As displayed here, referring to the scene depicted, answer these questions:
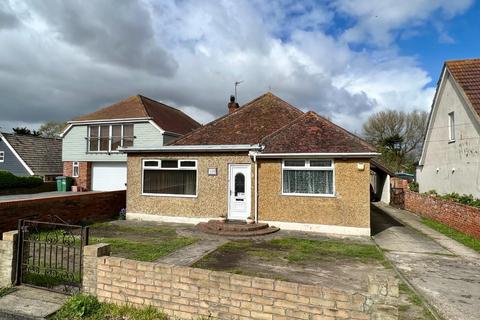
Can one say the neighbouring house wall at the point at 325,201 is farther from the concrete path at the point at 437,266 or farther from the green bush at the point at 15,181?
the green bush at the point at 15,181

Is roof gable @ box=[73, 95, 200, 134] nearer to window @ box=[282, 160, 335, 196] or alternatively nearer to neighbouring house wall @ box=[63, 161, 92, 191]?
neighbouring house wall @ box=[63, 161, 92, 191]

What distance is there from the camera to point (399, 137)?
120 ft

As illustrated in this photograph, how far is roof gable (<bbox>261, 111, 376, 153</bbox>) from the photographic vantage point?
34.1 ft

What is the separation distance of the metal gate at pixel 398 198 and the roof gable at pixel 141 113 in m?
15.7

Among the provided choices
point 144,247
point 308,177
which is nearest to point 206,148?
point 308,177

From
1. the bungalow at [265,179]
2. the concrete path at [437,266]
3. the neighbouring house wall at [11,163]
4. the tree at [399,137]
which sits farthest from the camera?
the tree at [399,137]

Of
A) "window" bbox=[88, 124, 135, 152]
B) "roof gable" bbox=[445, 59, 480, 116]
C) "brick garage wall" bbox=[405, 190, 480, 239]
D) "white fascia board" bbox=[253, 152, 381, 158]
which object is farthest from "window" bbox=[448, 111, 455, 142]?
"window" bbox=[88, 124, 135, 152]

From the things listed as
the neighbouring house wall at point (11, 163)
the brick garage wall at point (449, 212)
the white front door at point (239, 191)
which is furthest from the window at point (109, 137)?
the brick garage wall at point (449, 212)

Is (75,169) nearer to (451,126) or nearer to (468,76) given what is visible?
(451,126)

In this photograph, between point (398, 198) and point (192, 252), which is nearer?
point (192, 252)

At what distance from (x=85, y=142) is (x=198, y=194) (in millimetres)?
15391

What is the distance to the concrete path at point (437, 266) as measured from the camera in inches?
190

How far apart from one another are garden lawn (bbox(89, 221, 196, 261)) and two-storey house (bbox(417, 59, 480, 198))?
11.4 metres

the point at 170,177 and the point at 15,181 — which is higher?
the point at 170,177
